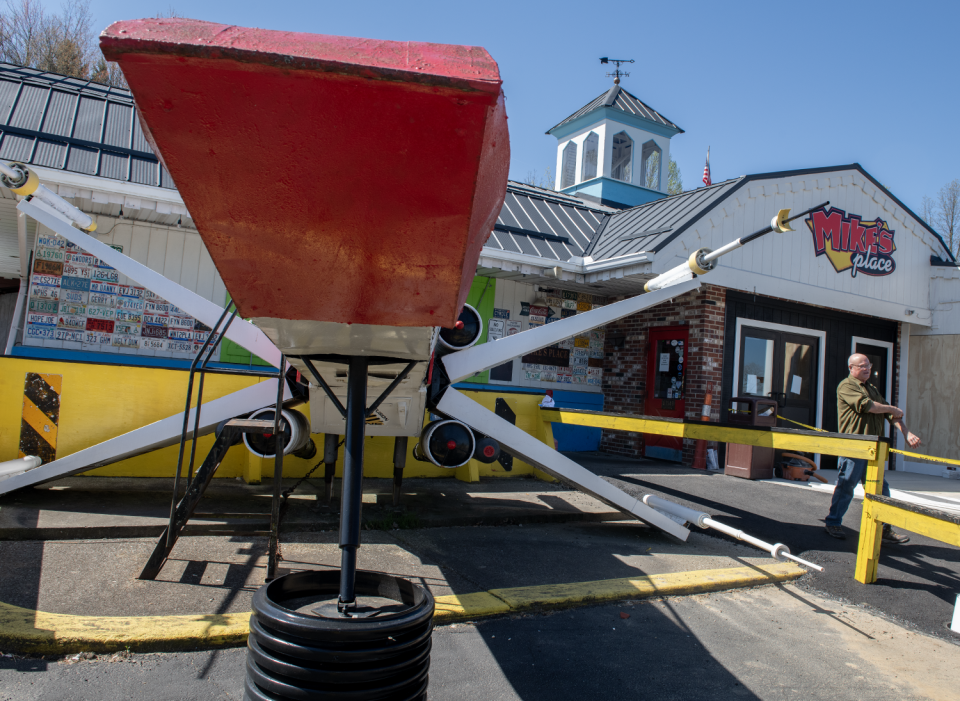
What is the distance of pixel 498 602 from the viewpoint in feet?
11.4

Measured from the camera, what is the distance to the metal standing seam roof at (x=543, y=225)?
9727mm

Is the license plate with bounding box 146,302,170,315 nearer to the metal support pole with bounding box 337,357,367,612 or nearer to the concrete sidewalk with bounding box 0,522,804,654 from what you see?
the concrete sidewalk with bounding box 0,522,804,654

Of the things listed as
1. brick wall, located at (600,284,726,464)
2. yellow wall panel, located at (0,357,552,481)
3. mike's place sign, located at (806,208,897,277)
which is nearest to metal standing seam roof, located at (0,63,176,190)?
yellow wall panel, located at (0,357,552,481)

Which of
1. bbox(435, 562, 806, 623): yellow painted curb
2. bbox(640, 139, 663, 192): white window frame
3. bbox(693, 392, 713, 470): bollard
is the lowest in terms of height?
bbox(435, 562, 806, 623): yellow painted curb

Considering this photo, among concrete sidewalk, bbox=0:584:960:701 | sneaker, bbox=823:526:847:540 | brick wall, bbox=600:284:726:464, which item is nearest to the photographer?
concrete sidewalk, bbox=0:584:960:701

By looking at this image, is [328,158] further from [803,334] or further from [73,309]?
[803,334]

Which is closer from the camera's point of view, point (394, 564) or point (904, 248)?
point (394, 564)

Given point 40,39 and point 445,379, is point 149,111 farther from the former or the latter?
point 40,39

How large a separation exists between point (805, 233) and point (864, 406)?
6.00 meters

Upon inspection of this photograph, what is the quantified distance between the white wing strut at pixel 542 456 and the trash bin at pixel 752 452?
362 centimetres

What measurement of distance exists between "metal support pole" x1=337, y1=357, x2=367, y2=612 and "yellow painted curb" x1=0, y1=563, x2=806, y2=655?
1185 millimetres

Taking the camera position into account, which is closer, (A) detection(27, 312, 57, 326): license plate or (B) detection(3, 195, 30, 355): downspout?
(B) detection(3, 195, 30, 355): downspout

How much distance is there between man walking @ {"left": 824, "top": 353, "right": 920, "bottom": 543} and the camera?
5375 millimetres

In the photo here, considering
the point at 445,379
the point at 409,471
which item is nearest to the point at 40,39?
the point at 409,471
